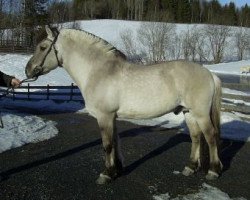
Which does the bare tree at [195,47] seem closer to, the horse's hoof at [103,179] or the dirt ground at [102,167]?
the dirt ground at [102,167]

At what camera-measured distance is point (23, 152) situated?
8055 mm

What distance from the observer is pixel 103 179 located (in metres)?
6.03

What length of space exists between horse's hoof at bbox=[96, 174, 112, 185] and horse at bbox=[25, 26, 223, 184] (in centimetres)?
1

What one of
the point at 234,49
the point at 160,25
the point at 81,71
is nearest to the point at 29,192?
the point at 81,71

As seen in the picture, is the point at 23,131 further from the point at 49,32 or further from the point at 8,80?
the point at 49,32

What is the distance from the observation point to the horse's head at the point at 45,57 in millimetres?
6152

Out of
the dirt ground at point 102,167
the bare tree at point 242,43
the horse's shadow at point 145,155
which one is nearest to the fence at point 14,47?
the bare tree at point 242,43

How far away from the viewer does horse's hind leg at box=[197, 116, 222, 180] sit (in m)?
6.15

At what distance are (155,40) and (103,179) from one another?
47.1 m

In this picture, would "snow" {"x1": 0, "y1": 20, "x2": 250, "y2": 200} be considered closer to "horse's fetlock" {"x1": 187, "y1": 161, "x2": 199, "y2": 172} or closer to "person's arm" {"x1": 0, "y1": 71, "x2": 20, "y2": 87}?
"horse's fetlock" {"x1": 187, "y1": 161, "x2": 199, "y2": 172}

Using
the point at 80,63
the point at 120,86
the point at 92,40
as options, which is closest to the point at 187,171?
the point at 120,86

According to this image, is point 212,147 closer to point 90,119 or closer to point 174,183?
point 174,183

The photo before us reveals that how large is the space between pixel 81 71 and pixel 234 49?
6104 centimetres

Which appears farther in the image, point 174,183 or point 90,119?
point 90,119
